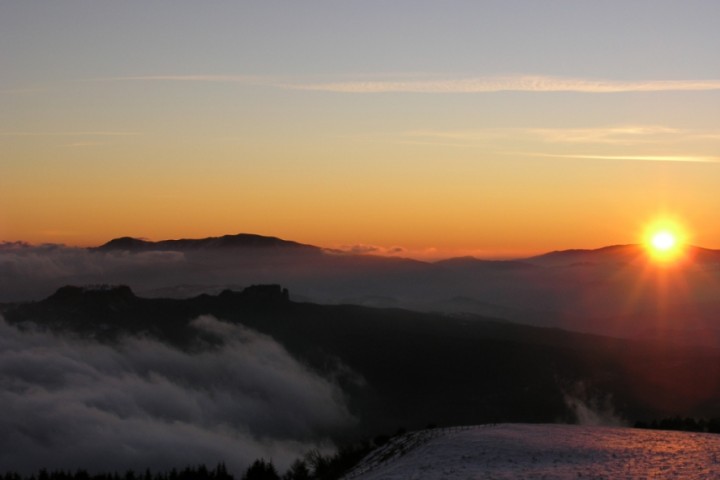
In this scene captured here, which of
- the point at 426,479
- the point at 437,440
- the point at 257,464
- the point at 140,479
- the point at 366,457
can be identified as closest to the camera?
the point at 426,479

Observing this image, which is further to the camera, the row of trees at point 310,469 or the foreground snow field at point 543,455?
the row of trees at point 310,469

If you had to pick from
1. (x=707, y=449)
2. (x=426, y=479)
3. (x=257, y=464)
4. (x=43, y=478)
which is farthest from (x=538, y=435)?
(x=43, y=478)

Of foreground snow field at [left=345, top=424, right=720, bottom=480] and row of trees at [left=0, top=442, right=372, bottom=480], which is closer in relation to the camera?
foreground snow field at [left=345, top=424, right=720, bottom=480]

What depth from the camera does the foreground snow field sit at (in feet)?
142

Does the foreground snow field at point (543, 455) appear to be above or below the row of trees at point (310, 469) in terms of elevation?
above

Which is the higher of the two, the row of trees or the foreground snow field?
the foreground snow field

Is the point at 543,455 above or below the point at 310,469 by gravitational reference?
above

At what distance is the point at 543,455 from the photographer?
4944 cm

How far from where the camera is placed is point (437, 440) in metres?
58.8

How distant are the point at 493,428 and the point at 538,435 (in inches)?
199

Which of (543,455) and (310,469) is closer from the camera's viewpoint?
(543,455)

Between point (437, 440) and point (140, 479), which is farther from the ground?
point (437, 440)

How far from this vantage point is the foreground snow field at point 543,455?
1709 inches

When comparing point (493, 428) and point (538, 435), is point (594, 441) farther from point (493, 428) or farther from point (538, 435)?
point (493, 428)
